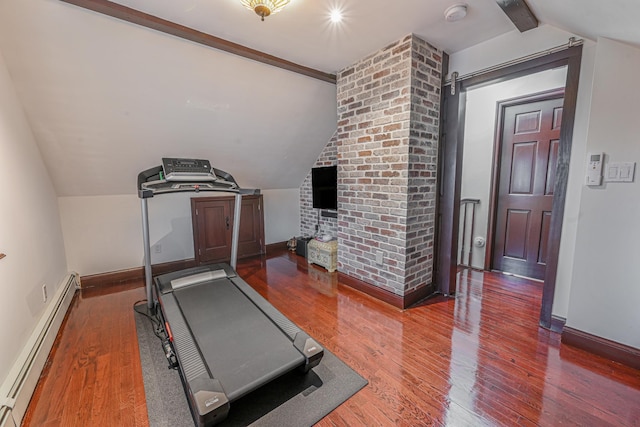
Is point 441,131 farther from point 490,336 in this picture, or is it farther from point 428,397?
point 428,397

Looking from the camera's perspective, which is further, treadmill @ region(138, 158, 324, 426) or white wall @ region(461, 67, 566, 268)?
white wall @ region(461, 67, 566, 268)

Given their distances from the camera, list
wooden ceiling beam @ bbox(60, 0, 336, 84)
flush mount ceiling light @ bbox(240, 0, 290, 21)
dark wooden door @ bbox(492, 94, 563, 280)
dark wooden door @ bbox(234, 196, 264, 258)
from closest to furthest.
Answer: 1. flush mount ceiling light @ bbox(240, 0, 290, 21)
2. wooden ceiling beam @ bbox(60, 0, 336, 84)
3. dark wooden door @ bbox(492, 94, 563, 280)
4. dark wooden door @ bbox(234, 196, 264, 258)

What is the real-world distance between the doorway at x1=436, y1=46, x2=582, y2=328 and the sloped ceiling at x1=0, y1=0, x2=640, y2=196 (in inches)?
11.6

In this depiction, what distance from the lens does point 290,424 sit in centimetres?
146

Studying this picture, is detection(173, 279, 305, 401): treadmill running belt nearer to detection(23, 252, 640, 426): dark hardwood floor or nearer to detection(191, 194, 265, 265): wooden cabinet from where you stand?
detection(23, 252, 640, 426): dark hardwood floor

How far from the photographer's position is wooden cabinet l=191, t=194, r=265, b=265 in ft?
13.1

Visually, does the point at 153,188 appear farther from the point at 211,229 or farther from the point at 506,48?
the point at 506,48

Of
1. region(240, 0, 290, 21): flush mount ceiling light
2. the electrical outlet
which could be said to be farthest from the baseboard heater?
the electrical outlet

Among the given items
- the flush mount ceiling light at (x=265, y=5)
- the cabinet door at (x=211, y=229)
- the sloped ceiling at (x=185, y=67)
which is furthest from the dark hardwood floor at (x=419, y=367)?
the flush mount ceiling light at (x=265, y=5)

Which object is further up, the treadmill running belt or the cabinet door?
the cabinet door

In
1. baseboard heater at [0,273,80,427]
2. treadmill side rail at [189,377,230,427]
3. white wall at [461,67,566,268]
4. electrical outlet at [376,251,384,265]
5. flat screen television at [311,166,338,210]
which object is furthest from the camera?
flat screen television at [311,166,338,210]

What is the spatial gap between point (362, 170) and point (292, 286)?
5.26 ft

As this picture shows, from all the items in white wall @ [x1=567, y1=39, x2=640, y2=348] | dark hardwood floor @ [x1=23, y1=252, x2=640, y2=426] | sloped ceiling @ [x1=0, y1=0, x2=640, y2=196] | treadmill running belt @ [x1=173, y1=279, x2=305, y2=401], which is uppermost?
sloped ceiling @ [x1=0, y1=0, x2=640, y2=196]

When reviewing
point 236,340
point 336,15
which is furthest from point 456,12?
point 236,340
